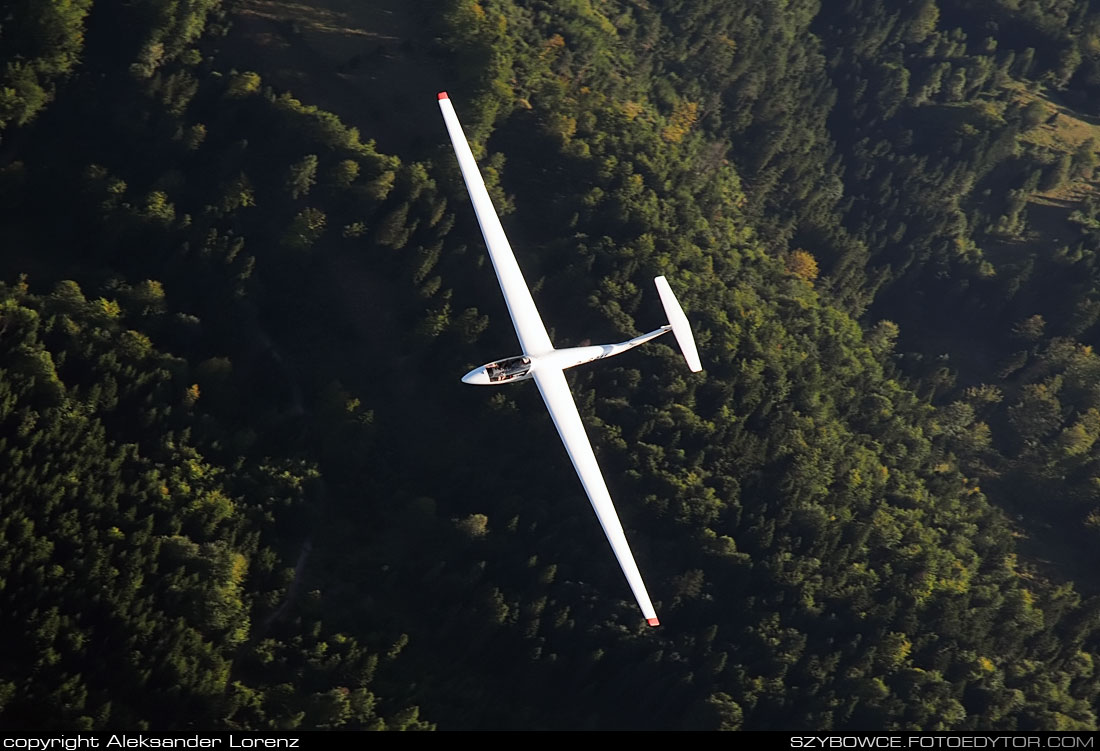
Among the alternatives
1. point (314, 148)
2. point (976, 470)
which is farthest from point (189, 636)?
point (976, 470)

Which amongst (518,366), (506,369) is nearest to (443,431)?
(506,369)

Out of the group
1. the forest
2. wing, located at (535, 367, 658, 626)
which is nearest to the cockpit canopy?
wing, located at (535, 367, 658, 626)

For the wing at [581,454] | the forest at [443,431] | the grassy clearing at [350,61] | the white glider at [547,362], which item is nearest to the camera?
the wing at [581,454]

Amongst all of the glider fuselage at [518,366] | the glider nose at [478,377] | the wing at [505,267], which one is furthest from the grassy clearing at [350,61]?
the glider nose at [478,377]

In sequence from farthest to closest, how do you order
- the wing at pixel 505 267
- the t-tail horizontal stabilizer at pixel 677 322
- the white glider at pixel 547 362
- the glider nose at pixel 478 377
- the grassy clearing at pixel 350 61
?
the grassy clearing at pixel 350 61 < the t-tail horizontal stabilizer at pixel 677 322 < the wing at pixel 505 267 < the glider nose at pixel 478 377 < the white glider at pixel 547 362

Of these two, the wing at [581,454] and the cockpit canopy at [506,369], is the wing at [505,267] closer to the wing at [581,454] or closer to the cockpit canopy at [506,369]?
the cockpit canopy at [506,369]

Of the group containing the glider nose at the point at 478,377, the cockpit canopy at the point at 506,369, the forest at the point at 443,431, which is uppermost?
the cockpit canopy at the point at 506,369

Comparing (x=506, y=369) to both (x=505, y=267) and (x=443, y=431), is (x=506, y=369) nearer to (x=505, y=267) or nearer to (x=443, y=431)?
(x=505, y=267)
